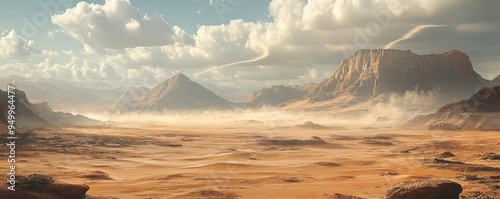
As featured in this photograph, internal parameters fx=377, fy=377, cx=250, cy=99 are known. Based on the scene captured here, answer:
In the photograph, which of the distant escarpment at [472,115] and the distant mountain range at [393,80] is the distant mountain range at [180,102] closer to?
the distant mountain range at [393,80]

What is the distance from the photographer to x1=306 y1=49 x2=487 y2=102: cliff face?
445 feet

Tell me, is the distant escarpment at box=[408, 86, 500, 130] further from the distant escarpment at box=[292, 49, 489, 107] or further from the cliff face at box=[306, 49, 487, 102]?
the cliff face at box=[306, 49, 487, 102]

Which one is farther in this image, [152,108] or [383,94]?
[152,108]

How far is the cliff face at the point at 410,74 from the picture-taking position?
445 ft

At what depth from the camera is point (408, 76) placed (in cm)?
14275

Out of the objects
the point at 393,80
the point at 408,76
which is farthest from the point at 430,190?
the point at 408,76

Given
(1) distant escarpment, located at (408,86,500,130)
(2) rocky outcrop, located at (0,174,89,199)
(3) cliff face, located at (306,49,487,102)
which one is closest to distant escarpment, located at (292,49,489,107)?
(3) cliff face, located at (306,49,487,102)

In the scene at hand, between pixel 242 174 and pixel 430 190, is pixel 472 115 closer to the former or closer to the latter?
pixel 242 174

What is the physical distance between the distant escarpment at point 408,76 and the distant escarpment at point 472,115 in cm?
6330

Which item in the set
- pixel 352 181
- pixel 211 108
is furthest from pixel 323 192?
pixel 211 108

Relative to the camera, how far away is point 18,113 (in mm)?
62188

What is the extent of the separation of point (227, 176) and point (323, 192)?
250 inches

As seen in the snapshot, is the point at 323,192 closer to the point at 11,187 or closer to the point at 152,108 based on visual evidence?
the point at 11,187

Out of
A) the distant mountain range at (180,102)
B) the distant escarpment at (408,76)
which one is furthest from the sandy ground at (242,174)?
the distant mountain range at (180,102)
